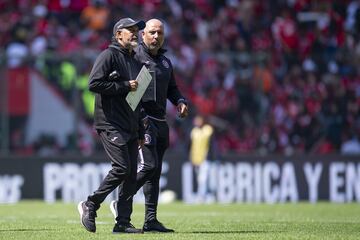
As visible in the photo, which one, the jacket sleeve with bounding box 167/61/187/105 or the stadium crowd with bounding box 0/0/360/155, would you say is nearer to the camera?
the jacket sleeve with bounding box 167/61/187/105

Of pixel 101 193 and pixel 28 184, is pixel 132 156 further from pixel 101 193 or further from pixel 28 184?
pixel 28 184

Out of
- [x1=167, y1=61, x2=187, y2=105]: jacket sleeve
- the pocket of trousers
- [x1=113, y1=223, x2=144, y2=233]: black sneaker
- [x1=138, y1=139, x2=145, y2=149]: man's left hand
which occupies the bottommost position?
[x1=113, y1=223, x2=144, y2=233]: black sneaker

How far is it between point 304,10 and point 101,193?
17.8 meters

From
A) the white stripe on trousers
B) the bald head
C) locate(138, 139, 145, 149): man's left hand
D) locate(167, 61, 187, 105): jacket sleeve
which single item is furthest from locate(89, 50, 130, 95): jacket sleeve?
locate(167, 61, 187, 105): jacket sleeve

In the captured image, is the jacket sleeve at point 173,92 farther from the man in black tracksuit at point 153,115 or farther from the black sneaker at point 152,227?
the black sneaker at point 152,227

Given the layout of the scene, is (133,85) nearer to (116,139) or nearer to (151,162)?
(116,139)

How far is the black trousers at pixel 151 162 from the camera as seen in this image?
471 inches

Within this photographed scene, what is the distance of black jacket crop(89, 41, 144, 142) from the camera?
11195 mm

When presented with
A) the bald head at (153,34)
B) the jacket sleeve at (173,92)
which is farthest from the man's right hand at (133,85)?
the jacket sleeve at (173,92)

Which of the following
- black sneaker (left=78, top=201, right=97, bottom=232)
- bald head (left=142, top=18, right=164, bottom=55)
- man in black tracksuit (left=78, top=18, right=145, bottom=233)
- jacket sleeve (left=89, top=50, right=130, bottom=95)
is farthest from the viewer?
bald head (left=142, top=18, right=164, bottom=55)

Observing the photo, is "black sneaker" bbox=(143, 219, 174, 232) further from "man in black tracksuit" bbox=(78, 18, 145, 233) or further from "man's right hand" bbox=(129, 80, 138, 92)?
"man's right hand" bbox=(129, 80, 138, 92)

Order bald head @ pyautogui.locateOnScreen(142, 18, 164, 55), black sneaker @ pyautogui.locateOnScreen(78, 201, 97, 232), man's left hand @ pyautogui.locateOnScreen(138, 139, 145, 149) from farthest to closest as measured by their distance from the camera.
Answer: bald head @ pyautogui.locateOnScreen(142, 18, 164, 55) < man's left hand @ pyautogui.locateOnScreen(138, 139, 145, 149) < black sneaker @ pyautogui.locateOnScreen(78, 201, 97, 232)

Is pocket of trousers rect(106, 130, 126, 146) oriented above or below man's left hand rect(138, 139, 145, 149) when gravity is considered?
above

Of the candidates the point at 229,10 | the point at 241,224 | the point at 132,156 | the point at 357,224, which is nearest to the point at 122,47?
the point at 132,156
